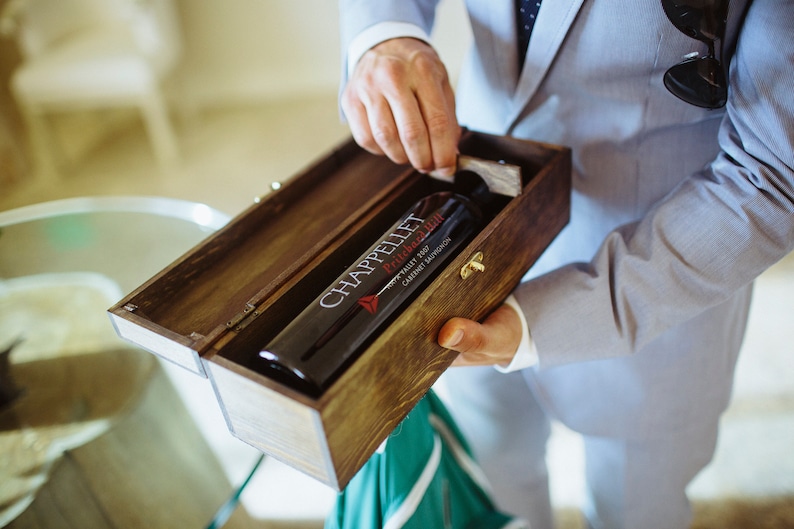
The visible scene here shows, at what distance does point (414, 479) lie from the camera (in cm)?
77

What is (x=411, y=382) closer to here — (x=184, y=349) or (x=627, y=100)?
(x=184, y=349)

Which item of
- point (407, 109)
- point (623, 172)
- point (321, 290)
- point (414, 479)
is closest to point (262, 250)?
point (321, 290)

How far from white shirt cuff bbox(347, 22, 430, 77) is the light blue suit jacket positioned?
0.02m

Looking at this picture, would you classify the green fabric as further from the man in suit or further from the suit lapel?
the suit lapel

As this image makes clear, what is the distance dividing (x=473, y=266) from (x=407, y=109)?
19 cm

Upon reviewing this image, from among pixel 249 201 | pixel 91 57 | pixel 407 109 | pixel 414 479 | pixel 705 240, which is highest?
pixel 407 109

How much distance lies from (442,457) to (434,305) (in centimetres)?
38

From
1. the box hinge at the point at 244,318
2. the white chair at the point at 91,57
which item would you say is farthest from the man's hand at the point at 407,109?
the white chair at the point at 91,57

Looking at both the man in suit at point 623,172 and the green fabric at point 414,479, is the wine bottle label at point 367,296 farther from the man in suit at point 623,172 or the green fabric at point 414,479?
the green fabric at point 414,479

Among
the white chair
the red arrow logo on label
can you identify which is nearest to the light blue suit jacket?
the red arrow logo on label

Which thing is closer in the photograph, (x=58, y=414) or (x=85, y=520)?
(x=85, y=520)

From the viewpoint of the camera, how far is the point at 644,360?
84 cm

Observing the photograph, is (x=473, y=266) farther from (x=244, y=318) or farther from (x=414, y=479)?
(x=414, y=479)

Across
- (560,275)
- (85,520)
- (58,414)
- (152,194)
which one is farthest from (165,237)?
(152,194)
